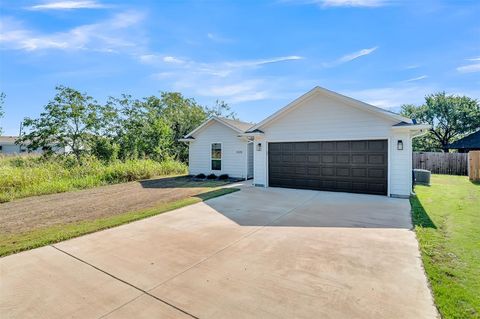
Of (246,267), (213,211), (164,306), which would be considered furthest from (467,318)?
(213,211)

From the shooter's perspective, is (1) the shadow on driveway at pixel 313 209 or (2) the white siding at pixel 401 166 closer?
(1) the shadow on driveway at pixel 313 209

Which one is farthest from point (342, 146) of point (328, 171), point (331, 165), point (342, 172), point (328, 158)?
point (328, 171)

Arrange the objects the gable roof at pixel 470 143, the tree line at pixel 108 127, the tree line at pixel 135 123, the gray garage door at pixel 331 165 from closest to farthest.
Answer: the gray garage door at pixel 331 165
the tree line at pixel 108 127
the tree line at pixel 135 123
the gable roof at pixel 470 143

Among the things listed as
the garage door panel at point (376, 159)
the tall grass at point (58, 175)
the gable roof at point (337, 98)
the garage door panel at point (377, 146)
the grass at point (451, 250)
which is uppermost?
the gable roof at point (337, 98)

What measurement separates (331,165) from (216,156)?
25.4 ft

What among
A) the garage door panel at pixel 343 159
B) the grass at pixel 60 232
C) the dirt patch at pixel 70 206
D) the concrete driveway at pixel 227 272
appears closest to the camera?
the concrete driveway at pixel 227 272

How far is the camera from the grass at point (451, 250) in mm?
2783

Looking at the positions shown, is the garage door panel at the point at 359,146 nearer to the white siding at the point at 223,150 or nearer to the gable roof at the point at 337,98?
the gable roof at the point at 337,98

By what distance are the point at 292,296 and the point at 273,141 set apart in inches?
353

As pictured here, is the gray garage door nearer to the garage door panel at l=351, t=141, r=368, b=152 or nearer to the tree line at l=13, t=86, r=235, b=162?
the garage door panel at l=351, t=141, r=368, b=152

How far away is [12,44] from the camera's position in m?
9.07

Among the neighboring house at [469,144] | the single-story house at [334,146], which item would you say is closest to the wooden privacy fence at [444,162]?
the neighboring house at [469,144]

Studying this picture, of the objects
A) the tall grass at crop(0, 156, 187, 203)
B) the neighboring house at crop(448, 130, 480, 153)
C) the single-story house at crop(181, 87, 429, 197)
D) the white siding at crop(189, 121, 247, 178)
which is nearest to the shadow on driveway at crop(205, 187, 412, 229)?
the single-story house at crop(181, 87, 429, 197)

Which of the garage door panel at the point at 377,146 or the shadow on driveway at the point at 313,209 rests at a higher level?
the garage door panel at the point at 377,146
